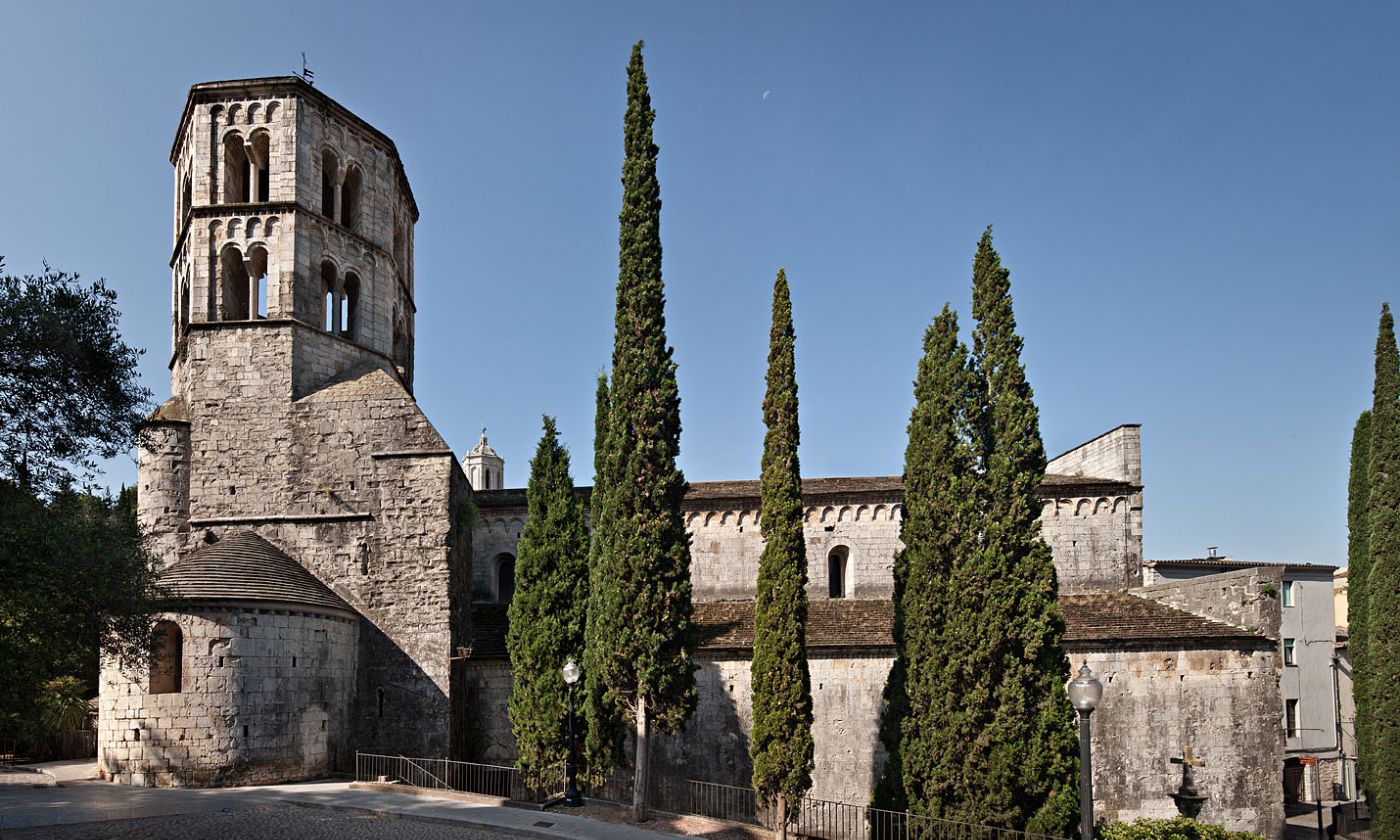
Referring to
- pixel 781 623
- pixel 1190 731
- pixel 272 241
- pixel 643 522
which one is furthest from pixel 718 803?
pixel 272 241

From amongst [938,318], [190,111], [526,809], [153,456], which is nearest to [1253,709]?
[938,318]

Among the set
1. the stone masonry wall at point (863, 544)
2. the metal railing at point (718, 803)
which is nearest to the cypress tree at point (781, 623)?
the metal railing at point (718, 803)

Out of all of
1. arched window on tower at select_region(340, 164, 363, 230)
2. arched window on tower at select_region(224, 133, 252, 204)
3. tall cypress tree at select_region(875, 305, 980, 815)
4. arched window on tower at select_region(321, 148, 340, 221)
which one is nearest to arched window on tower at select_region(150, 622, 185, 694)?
arched window on tower at select_region(224, 133, 252, 204)

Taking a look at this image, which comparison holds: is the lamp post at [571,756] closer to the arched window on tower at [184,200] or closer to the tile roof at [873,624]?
the tile roof at [873,624]

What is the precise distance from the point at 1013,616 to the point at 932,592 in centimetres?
148

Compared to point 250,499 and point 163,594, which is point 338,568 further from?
point 163,594

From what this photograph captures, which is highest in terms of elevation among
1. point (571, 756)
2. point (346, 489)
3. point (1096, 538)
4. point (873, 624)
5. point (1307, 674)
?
point (346, 489)

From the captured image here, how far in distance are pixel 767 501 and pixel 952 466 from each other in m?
3.57

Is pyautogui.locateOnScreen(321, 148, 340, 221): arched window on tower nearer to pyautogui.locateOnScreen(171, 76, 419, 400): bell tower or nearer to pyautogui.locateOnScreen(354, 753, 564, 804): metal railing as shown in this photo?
pyautogui.locateOnScreen(171, 76, 419, 400): bell tower

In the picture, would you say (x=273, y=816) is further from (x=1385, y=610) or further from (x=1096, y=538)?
(x=1385, y=610)

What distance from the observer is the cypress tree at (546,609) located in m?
20.1

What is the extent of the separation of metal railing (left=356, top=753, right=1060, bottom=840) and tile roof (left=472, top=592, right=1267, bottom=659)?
2.87 metres

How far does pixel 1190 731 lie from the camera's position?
2167 cm

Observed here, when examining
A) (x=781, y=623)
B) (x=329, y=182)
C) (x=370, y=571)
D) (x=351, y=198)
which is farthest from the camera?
(x=351, y=198)
